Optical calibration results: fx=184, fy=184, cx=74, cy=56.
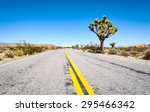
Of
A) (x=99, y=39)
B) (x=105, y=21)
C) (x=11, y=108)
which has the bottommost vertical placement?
(x=11, y=108)

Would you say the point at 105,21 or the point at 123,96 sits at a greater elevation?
the point at 105,21

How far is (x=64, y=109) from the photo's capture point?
3674 millimetres

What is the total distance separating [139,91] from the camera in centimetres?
470

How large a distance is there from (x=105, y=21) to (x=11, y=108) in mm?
34945

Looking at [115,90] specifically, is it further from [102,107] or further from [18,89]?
[18,89]

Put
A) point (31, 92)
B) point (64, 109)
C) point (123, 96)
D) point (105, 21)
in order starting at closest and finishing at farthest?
point (64, 109) < point (123, 96) < point (31, 92) < point (105, 21)

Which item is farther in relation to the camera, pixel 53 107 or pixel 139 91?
pixel 139 91

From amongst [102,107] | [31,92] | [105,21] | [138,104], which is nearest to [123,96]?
[138,104]

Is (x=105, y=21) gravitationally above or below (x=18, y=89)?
above

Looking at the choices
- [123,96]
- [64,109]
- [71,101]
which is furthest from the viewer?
[123,96]

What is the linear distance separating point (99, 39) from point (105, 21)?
13.0ft

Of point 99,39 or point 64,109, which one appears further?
point 99,39

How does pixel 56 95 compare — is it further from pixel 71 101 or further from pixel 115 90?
pixel 115 90

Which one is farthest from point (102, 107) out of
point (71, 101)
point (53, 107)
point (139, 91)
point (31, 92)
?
point (31, 92)
